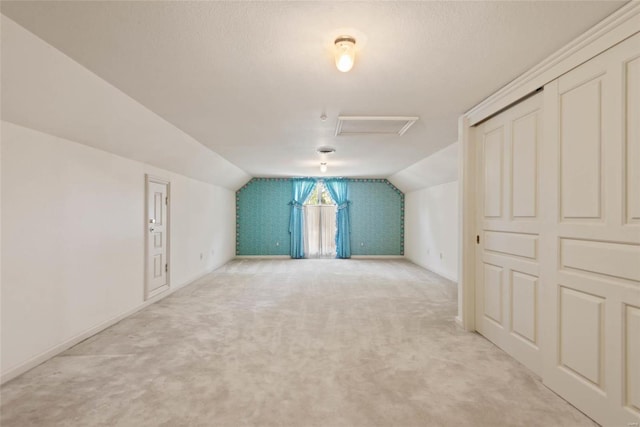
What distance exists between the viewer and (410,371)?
2.61 meters

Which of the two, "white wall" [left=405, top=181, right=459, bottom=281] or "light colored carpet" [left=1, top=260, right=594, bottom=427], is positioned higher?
"white wall" [left=405, top=181, right=459, bottom=281]

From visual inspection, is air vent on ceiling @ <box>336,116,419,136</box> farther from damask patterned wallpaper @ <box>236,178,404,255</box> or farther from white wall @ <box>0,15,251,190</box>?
damask patterned wallpaper @ <box>236,178,404,255</box>

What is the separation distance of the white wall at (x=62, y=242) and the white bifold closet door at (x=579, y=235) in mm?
3928

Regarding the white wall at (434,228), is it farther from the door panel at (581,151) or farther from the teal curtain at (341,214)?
the door panel at (581,151)

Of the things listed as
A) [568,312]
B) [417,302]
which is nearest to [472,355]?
[568,312]

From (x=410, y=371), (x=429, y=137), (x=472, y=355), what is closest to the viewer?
(x=410, y=371)

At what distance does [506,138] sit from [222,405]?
311cm

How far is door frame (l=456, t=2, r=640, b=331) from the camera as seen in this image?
1862mm

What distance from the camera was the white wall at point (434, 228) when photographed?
6.36m

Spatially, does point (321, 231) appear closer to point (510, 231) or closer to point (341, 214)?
point (341, 214)

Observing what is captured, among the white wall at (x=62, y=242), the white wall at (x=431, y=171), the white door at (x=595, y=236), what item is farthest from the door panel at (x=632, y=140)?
the white wall at (x=62, y=242)

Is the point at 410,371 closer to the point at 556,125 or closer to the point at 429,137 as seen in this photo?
the point at 556,125

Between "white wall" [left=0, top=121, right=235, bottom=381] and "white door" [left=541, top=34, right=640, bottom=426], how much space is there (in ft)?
12.9

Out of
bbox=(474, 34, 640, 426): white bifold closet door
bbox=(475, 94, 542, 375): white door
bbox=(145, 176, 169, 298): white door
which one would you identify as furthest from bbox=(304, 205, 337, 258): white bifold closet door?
bbox=(474, 34, 640, 426): white bifold closet door
